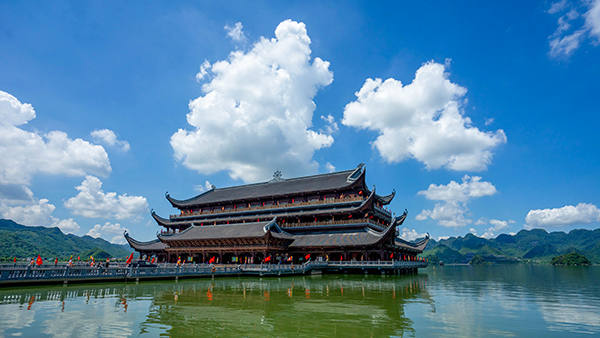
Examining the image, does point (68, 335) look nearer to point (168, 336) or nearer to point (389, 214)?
point (168, 336)

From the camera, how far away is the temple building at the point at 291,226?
→ 44.0m

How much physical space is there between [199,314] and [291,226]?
3852 cm

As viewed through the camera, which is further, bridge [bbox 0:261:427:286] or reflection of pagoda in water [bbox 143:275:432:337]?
bridge [bbox 0:261:427:286]

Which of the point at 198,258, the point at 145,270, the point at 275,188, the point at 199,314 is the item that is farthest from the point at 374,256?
the point at 199,314

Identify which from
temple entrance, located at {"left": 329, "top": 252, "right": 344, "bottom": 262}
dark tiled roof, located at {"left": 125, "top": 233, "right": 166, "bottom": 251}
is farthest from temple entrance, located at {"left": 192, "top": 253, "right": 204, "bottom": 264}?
temple entrance, located at {"left": 329, "top": 252, "right": 344, "bottom": 262}

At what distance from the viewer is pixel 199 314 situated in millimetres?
14391

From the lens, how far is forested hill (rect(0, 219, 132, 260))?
114062 mm

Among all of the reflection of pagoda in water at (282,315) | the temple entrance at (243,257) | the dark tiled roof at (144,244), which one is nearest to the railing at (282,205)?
the dark tiled roof at (144,244)

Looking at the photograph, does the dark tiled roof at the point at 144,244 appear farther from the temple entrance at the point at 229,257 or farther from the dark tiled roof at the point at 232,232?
the temple entrance at the point at 229,257

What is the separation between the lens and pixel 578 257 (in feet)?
387

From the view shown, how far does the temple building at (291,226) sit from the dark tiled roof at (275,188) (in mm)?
172

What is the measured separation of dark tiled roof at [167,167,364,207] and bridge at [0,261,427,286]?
13842 millimetres

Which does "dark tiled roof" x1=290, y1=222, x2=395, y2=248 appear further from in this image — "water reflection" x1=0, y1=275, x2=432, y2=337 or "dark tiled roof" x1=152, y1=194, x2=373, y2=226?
"water reflection" x1=0, y1=275, x2=432, y2=337

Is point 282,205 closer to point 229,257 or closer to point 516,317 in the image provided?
point 229,257
